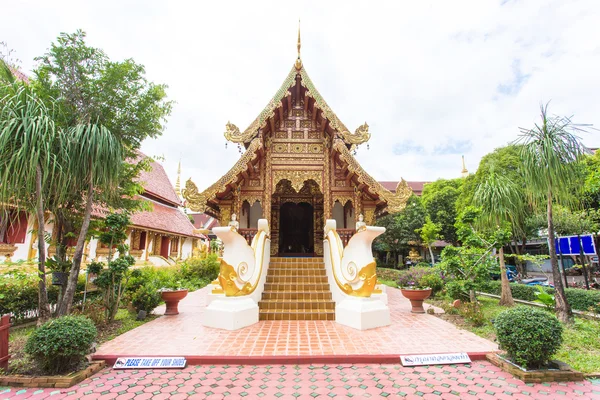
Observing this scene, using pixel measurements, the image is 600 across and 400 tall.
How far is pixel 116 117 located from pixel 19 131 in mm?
2232

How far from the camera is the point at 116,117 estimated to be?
6.09 m

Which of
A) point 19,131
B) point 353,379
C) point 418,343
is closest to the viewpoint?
point 353,379

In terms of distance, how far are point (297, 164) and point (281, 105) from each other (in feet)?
5.53

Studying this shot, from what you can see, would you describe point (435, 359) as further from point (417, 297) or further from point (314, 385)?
point (417, 297)

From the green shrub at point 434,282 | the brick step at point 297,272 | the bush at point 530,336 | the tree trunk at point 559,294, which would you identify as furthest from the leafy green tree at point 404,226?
the bush at point 530,336

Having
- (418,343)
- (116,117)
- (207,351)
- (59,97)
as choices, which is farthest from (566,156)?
(59,97)

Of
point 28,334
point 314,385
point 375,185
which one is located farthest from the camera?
point 375,185

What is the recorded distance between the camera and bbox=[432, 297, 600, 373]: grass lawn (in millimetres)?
3820

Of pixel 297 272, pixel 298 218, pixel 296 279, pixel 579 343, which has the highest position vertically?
pixel 298 218

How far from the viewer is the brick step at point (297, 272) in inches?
296

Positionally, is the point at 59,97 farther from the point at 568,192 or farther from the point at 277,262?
the point at 568,192

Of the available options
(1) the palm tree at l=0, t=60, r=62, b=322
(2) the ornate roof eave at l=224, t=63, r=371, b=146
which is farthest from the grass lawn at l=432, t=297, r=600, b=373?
(1) the palm tree at l=0, t=60, r=62, b=322

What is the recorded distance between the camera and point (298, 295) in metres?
6.66

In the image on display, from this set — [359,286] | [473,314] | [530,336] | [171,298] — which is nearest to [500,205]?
[473,314]
